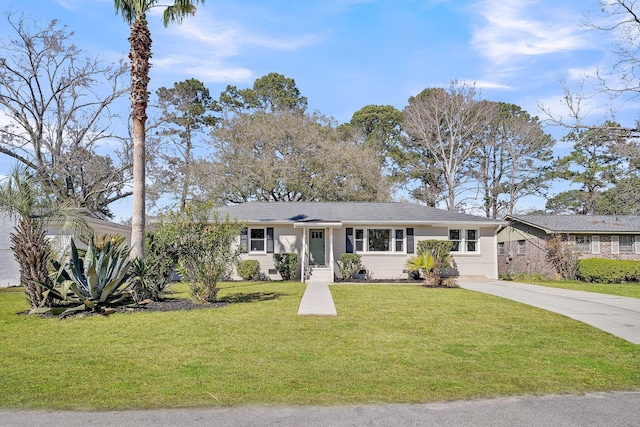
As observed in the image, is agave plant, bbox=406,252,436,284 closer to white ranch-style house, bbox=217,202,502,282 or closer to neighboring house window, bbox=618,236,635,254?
white ranch-style house, bbox=217,202,502,282

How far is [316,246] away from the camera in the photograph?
2148 centimetres

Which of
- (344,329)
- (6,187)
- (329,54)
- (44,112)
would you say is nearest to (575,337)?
(344,329)

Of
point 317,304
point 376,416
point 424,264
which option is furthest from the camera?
point 424,264

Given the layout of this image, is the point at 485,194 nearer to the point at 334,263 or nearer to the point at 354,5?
the point at 334,263

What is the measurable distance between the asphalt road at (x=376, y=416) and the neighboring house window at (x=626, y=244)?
24792 millimetres

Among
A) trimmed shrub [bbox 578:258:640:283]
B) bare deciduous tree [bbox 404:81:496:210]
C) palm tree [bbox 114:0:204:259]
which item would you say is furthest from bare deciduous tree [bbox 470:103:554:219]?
palm tree [bbox 114:0:204:259]

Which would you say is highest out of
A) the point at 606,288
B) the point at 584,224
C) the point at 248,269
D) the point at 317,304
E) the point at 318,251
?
the point at 584,224

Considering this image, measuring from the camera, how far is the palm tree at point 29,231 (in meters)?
10.6

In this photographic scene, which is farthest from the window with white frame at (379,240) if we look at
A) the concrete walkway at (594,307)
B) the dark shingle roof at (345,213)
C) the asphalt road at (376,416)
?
the asphalt road at (376,416)

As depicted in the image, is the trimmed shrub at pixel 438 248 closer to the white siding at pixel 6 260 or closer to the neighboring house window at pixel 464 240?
the neighboring house window at pixel 464 240

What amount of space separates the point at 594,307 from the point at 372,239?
10.4 metres

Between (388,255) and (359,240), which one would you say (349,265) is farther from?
(388,255)

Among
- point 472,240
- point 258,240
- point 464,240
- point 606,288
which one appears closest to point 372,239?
point 464,240

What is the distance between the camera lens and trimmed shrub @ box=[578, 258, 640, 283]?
914 inches
